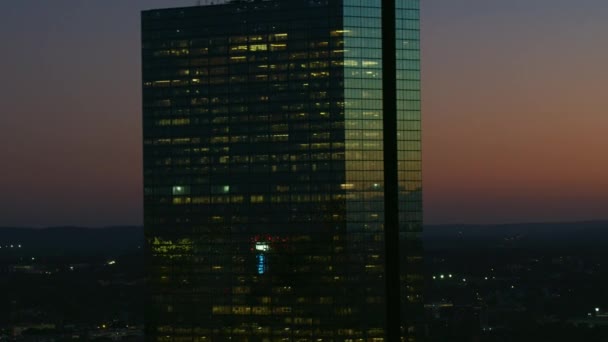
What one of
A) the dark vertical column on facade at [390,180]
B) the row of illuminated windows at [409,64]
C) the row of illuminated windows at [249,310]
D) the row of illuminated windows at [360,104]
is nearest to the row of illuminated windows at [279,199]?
the row of illuminated windows at [360,104]

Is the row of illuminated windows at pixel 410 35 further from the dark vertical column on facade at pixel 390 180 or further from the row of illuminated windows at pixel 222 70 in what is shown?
the dark vertical column on facade at pixel 390 180

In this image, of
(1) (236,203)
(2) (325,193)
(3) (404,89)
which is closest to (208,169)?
(1) (236,203)

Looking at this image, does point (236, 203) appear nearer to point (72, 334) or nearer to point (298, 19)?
point (298, 19)

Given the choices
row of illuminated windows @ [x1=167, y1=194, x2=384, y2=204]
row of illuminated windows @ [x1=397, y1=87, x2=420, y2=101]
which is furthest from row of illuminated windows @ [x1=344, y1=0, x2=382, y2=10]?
row of illuminated windows @ [x1=167, y1=194, x2=384, y2=204]

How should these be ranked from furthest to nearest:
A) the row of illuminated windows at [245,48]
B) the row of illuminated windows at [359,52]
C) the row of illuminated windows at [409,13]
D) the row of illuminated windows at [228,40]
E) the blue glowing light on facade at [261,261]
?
the row of illuminated windows at [228,40] → the row of illuminated windows at [245,48] → the blue glowing light on facade at [261,261] → the row of illuminated windows at [409,13] → the row of illuminated windows at [359,52]

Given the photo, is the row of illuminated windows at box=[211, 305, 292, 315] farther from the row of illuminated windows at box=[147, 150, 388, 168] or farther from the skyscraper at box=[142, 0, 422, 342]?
Result: the row of illuminated windows at box=[147, 150, 388, 168]

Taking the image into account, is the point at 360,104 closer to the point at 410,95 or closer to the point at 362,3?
the point at 410,95
